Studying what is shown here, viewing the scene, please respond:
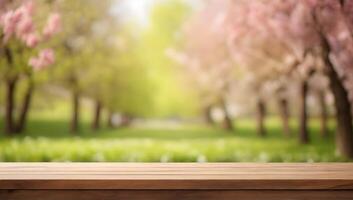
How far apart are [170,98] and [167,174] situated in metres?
3.71

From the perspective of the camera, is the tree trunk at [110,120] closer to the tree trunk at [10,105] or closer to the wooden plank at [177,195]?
the tree trunk at [10,105]

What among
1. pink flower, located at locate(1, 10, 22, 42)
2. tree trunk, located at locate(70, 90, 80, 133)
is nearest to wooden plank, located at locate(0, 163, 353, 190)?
pink flower, located at locate(1, 10, 22, 42)

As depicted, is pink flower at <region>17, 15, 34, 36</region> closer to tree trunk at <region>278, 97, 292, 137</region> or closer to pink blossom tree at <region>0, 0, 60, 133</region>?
pink blossom tree at <region>0, 0, 60, 133</region>

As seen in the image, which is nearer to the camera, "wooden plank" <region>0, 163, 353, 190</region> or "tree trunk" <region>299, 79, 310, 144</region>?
"wooden plank" <region>0, 163, 353, 190</region>

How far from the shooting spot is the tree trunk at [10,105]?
498cm

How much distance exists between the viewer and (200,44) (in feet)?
17.7

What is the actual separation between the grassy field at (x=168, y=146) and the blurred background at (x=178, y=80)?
0.6 inches

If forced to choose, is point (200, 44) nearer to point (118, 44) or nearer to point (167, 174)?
point (118, 44)

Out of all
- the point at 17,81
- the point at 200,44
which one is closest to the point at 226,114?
the point at 200,44

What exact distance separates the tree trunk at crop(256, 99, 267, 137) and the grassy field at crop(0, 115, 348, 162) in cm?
9

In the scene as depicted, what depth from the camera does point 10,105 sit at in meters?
5.20

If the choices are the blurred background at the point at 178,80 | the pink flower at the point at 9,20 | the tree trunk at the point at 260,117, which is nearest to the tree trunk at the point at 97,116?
the blurred background at the point at 178,80

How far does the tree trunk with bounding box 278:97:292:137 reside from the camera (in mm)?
5312

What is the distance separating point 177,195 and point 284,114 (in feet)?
11.7
